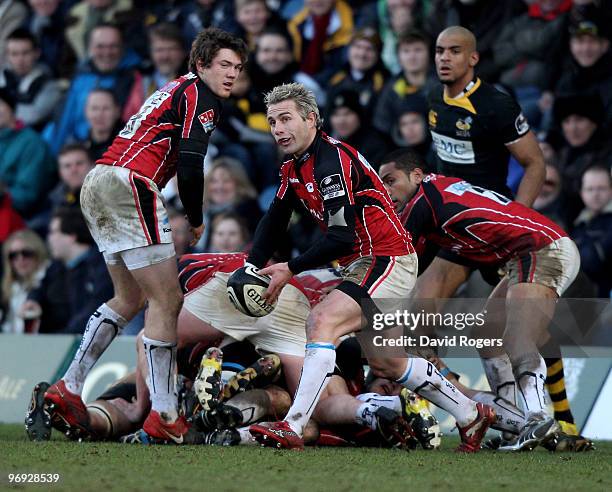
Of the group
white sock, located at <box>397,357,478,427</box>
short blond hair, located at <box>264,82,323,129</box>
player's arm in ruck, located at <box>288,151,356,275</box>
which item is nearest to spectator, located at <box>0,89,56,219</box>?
short blond hair, located at <box>264,82,323,129</box>

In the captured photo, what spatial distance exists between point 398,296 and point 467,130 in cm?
171

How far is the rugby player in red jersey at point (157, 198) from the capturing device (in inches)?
268

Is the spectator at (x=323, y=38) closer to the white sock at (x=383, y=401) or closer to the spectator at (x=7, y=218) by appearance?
the spectator at (x=7, y=218)

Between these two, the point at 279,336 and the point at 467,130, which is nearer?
the point at 279,336

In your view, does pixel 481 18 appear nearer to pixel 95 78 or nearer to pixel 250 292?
pixel 95 78

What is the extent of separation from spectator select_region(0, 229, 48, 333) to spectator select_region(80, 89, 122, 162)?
1.18 meters

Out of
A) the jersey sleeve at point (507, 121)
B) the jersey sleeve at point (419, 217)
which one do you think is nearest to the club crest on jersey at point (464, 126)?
the jersey sleeve at point (507, 121)

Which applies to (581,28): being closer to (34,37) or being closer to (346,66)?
(346,66)

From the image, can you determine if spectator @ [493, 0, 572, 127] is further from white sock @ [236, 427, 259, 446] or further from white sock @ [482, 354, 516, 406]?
white sock @ [236, 427, 259, 446]

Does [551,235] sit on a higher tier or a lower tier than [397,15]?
lower

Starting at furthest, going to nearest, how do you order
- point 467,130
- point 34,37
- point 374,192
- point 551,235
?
1. point 34,37
2. point 467,130
3. point 551,235
4. point 374,192

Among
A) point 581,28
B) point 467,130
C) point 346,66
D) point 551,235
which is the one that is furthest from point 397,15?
point 551,235

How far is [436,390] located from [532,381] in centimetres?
60

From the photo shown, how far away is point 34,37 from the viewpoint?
546 inches
